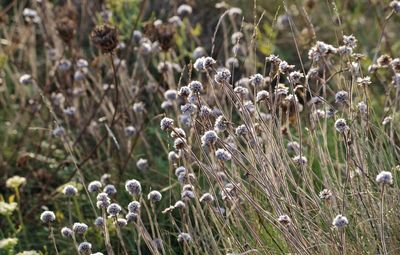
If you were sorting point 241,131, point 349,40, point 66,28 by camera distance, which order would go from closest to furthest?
1. point 241,131
2. point 349,40
3. point 66,28

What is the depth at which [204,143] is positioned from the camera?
2.46 m

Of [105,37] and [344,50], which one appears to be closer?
[344,50]

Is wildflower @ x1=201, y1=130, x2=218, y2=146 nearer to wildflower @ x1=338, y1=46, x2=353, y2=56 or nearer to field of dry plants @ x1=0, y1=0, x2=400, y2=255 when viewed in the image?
field of dry plants @ x1=0, y1=0, x2=400, y2=255

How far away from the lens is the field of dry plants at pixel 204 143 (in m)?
2.67

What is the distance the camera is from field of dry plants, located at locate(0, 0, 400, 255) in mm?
2674

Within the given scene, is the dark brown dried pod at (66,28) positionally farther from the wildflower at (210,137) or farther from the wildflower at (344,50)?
the wildflower at (210,137)

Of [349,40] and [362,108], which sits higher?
[349,40]

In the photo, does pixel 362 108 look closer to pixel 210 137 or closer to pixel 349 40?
pixel 349 40

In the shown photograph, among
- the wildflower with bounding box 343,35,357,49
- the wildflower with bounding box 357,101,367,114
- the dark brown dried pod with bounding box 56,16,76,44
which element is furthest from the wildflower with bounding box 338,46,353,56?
the dark brown dried pod with bounding box 56,16,76,44

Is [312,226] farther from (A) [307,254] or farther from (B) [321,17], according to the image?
(B) [321,17]

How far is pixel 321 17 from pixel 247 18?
521 mm

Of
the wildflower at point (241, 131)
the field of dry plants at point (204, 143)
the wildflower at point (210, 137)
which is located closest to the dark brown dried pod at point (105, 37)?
the field of dry plants at point (204, 143)

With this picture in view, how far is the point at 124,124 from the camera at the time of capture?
420 cm

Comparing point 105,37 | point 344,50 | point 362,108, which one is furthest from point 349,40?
point 105,37
